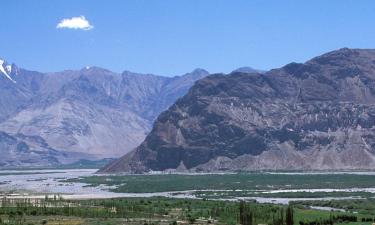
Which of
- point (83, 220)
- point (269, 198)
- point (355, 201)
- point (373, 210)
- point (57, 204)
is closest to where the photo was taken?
point (83, 220)

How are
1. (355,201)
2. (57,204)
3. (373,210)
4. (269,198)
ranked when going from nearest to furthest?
(373,210) < (57,204) < (355,201) < (269,198)

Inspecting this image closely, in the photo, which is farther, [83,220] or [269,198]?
[269,198]

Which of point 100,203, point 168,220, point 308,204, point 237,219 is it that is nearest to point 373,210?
point 308,204

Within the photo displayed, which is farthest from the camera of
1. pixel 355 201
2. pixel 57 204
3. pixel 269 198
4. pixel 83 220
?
pixel 269 198

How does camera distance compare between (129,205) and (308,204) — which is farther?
(308,204)

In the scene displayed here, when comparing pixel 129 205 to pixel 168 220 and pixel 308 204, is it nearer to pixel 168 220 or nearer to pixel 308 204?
pixel 168 220

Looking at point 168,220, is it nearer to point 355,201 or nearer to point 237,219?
point 237,219

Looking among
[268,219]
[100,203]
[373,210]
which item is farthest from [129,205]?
[373,210]

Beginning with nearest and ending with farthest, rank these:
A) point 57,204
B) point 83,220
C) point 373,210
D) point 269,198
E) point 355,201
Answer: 1. point 83,220
2. point 373,210
3. point 57,204
4. point 355,201
5. point 269,198

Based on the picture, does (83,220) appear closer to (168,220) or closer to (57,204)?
(168,220)
